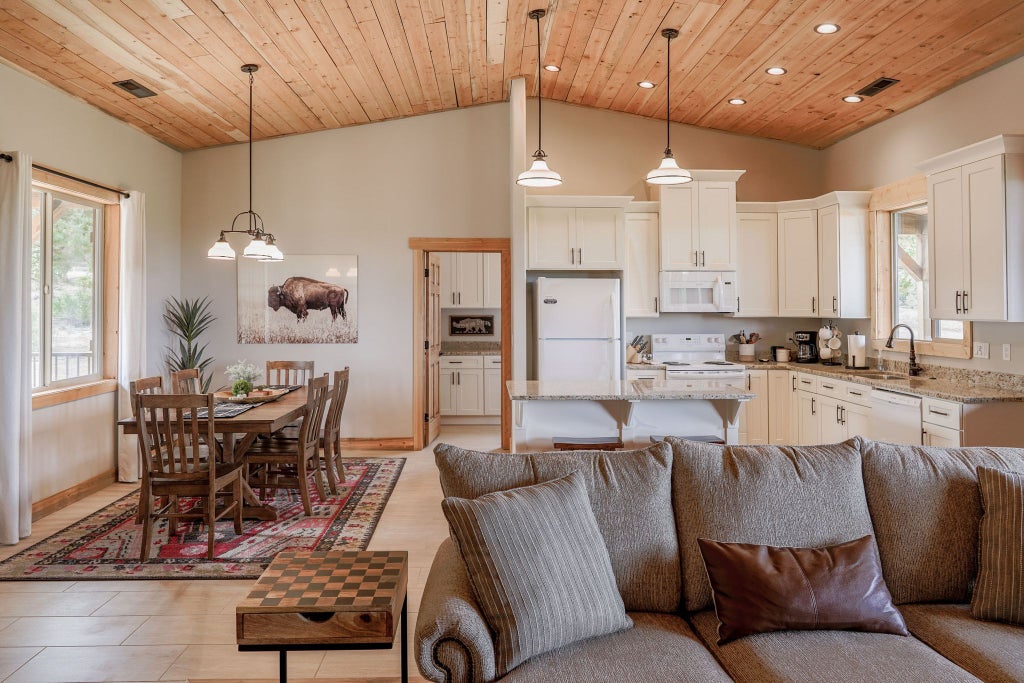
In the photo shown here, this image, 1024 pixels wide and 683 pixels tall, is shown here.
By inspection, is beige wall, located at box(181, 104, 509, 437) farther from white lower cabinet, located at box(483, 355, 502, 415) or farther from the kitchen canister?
the kitchen canister

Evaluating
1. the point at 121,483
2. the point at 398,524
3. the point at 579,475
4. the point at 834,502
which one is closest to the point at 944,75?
the point at 834,502

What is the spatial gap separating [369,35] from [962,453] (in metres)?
4.02

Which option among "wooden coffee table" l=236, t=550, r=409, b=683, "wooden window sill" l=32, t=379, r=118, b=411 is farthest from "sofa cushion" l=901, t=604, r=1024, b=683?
"wooden window sill" l=32, t=379, r=118, b=411

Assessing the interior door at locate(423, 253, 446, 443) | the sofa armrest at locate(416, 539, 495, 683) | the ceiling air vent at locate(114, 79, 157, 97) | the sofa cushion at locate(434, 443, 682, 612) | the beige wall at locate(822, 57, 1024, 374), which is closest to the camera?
the sofa armrest at locate(416, 539, 495, 683)

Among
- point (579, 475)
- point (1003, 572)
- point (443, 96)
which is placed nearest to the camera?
point (1003, 572)

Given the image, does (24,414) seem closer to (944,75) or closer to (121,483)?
(121,483)

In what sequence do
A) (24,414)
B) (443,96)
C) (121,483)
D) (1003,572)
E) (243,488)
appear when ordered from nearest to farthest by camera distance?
(1003,572) → (24,414) → (243,488) → (121,483) → (443,96)

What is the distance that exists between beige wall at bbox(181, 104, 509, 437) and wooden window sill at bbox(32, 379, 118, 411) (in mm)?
1294

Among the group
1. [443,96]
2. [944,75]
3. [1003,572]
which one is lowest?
[1003,572]

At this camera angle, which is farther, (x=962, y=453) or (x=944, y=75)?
(x=944, y=75)

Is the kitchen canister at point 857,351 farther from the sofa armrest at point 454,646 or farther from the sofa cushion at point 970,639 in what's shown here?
the sofa armrest at point 454,646

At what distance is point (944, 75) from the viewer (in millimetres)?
4336

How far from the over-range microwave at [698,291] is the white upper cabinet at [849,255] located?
34.0 inches

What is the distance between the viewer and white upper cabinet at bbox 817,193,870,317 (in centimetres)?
551
